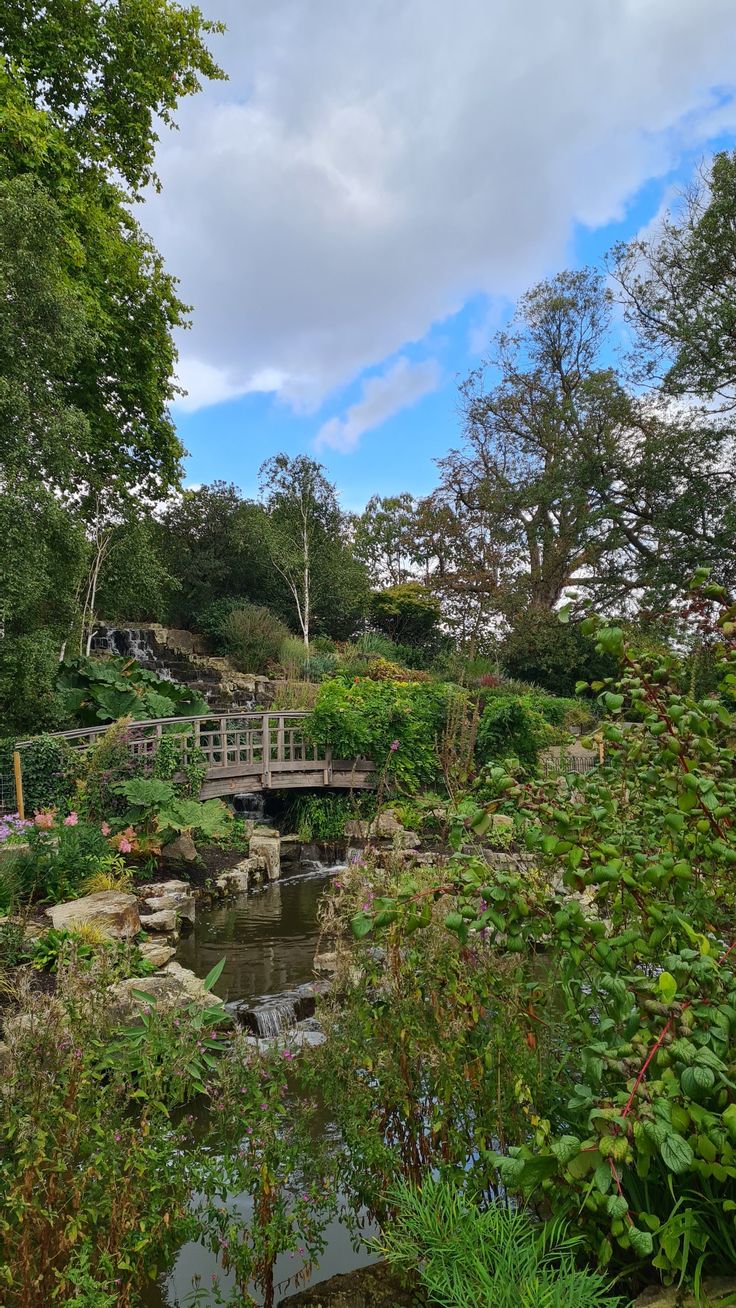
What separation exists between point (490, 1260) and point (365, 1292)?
2.49 ft

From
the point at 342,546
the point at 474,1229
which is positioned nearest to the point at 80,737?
the point at 474,1229

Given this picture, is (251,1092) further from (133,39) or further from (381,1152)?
(133,39)

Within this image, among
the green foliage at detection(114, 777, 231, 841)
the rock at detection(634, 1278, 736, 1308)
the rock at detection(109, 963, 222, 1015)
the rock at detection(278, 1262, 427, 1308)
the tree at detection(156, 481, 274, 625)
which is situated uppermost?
the tree at detection(156, 481, 274, 625)

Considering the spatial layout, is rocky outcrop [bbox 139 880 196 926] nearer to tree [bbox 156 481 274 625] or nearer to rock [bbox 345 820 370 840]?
rock [bbox 345 820 370 840]

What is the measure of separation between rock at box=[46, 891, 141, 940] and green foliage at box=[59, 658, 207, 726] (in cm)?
459

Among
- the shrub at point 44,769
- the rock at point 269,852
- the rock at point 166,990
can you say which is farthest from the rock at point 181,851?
the rock at point 166,990

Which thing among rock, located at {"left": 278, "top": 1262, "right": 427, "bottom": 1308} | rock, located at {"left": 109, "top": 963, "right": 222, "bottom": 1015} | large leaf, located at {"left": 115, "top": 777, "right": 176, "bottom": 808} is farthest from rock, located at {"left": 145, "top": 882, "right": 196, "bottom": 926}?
rock, located at {"left": 278, "top": 1262, "right": 427, "bottom": 1308}

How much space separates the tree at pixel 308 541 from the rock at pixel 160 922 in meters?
17.0

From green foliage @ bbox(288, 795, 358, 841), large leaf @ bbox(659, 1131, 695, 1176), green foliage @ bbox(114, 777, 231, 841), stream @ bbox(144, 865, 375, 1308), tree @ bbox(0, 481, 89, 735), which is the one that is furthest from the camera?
green foliage @ bbox(288, 795, 358, 841)

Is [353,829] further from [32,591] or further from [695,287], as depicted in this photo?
[695,287]

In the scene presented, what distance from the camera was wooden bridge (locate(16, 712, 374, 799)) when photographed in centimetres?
957

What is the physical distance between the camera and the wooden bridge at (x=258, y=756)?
957 cm

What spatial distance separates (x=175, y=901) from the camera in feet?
23.7

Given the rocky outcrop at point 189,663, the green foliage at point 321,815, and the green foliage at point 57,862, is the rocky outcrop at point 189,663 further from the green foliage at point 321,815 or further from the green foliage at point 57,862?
the green foliage at point 57,862
